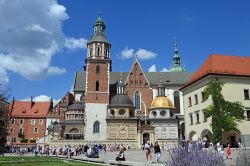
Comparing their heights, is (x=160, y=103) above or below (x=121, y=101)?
below

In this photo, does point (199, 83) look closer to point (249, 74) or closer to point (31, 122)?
point (249, 74)

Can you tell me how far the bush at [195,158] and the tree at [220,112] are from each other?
3106 cm

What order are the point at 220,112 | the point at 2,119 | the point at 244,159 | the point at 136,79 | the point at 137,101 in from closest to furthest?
the point at 244,159 → the point at 2,119 → the point at 220,112 → the point at 137,101 → the point at 136,79

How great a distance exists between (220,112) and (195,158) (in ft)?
105

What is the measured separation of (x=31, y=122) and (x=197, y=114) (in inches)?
2142

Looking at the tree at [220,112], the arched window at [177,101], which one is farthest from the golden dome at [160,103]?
the tree at [220,112]

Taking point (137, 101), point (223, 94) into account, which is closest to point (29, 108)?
point (137, 101)

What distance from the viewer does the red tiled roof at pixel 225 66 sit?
42281mm

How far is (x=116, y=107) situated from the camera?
210 feet

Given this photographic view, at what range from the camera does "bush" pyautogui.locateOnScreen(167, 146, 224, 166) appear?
860 centimetres

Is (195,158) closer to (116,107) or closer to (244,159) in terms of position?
(244,159)

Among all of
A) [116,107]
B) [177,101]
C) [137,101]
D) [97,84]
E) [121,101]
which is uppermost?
[97,84]

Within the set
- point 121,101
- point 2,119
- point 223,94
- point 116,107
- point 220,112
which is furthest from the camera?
point 121,101

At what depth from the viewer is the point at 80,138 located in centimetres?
6384
